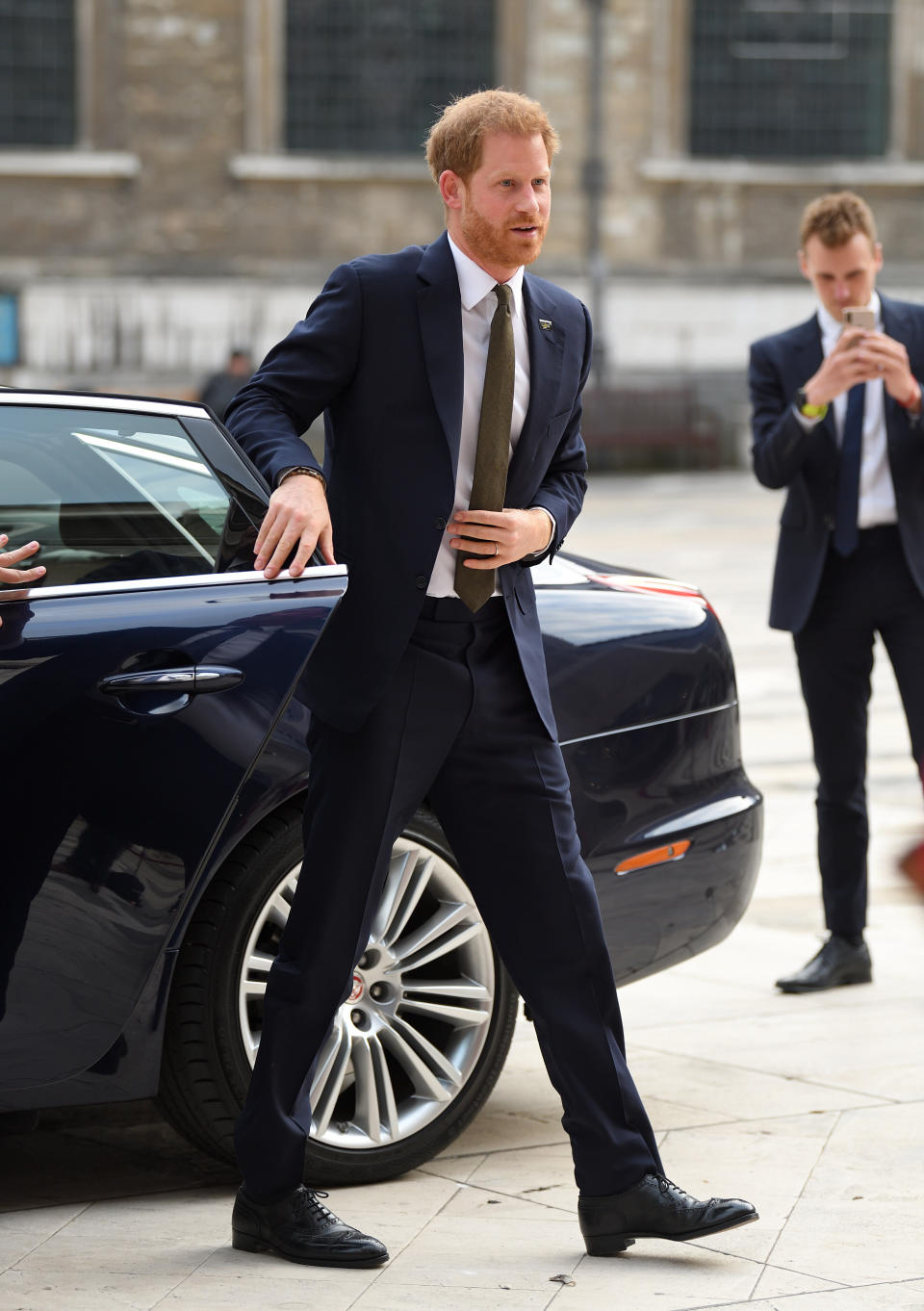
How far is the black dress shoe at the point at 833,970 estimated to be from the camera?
18.0ft

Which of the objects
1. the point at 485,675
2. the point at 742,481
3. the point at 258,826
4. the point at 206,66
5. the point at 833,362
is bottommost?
the point at 742,481

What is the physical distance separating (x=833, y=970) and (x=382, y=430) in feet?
9.02

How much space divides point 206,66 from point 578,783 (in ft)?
99.4

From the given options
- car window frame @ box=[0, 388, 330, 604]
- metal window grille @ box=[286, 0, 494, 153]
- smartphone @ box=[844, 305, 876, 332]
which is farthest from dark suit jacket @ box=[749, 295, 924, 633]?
metal window grille @ box=[286, 0, 494, 153]

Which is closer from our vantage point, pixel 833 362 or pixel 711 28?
pixel 833 362

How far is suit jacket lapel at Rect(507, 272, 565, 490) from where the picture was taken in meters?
3.38

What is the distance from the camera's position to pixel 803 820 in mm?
7762

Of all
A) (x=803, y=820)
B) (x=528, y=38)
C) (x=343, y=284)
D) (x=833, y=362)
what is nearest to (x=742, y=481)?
(x=528, y=38)

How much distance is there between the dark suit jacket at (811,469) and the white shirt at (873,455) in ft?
0.07

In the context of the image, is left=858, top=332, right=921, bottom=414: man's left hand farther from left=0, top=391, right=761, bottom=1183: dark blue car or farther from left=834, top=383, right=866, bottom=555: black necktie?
left=0, top=391, right=761, bottom=1183: dark blue car

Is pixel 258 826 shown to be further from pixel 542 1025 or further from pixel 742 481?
pixel 742 481

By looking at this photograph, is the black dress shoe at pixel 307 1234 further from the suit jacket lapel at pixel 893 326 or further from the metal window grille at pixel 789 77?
the metal window grille at pixel 789 77

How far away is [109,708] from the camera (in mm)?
3484

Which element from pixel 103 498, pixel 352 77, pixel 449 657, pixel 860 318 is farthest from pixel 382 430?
pixel 352 77
